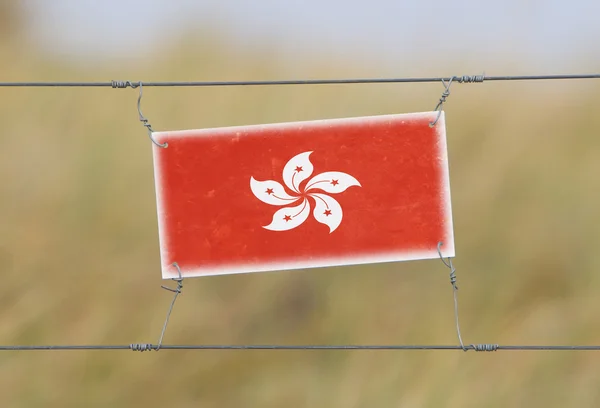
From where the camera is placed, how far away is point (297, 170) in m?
2.46

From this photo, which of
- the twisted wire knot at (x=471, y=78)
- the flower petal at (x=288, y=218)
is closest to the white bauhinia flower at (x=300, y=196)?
the flower petal at (x=288, y=218)

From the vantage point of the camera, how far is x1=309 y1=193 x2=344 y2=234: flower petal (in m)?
2.45

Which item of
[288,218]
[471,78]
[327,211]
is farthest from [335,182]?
[471,78]

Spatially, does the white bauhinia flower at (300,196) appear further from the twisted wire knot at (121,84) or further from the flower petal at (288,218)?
the twisted wire knot at (121,84)

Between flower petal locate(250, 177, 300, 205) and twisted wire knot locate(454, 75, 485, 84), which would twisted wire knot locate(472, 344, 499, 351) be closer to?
flower petal locate(250, 177, 300, 205)

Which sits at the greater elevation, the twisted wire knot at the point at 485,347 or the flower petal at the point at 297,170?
the flower petal at the point at 297,170

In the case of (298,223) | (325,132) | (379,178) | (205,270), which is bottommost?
(205,270)

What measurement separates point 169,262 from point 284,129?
648 mm

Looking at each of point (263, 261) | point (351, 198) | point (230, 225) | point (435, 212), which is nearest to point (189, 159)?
point (230, 225)

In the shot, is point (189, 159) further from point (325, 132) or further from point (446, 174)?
point (446, 174)

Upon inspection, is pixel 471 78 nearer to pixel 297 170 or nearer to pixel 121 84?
pixel 297 170

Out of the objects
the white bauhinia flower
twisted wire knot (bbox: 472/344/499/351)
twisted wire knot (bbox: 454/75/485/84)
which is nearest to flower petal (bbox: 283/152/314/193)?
the white bauhinia flower

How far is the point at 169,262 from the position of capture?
2.44 m

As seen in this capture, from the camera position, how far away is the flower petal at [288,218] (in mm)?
2449
